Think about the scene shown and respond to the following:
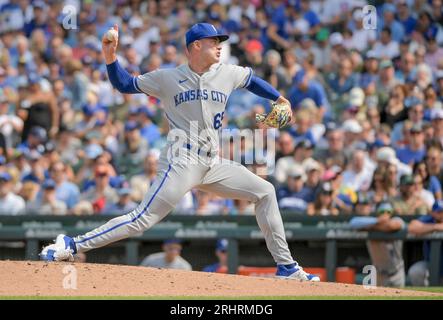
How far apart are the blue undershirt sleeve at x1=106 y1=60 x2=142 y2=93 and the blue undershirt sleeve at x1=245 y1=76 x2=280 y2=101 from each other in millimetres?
923

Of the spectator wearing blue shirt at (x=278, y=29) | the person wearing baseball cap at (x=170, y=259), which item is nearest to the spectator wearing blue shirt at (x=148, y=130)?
the person wearing baseball cap at (x=170, y=259)

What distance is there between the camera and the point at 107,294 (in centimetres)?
720

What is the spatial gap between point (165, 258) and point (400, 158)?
3.20 m

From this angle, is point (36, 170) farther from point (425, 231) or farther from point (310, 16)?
point (310, 16)

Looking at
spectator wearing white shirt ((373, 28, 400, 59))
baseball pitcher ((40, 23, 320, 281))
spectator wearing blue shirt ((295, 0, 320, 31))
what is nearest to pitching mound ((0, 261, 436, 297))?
baseball pitcher ((40, 23, 320, 281))

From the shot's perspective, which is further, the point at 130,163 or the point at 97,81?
the point at 97,81

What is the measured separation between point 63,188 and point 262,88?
5.09 m

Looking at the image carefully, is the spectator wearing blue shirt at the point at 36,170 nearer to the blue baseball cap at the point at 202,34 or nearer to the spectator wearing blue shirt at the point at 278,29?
the spectator wearing blue shirt at the point at 278,29

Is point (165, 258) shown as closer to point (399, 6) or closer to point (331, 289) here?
point (331, 289)

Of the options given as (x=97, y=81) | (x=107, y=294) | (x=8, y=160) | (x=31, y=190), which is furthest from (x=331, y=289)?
Answer: (x=97, y=81)

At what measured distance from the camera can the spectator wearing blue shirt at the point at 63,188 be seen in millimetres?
12555

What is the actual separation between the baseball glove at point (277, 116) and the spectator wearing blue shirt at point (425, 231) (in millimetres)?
3575

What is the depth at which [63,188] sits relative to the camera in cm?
1264

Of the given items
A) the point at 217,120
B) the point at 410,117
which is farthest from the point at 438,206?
the point at 217,120
